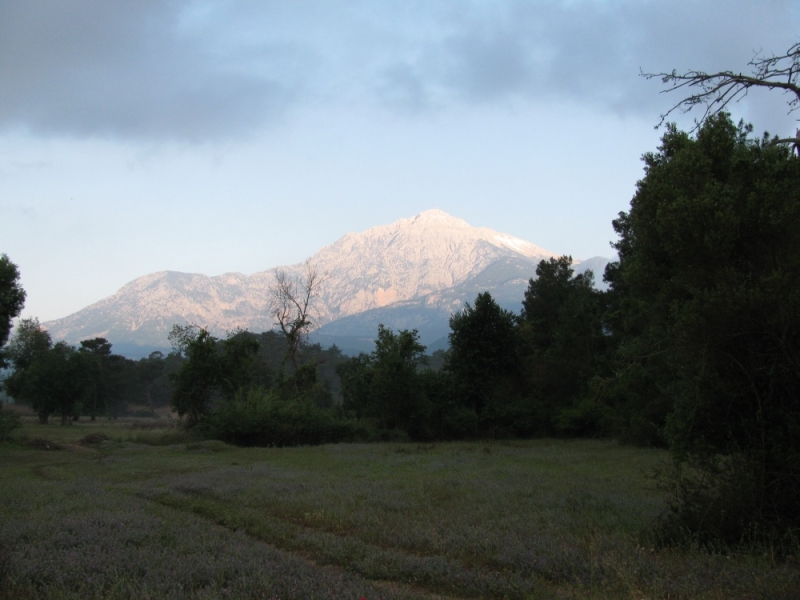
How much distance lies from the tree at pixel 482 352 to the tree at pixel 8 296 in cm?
2956

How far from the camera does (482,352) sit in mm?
44750

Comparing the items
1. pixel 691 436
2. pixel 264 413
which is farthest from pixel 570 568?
pixel 264 413

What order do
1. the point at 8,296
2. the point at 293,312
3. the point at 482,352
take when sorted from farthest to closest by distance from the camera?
1. the point at 293,312
2. the point at 482,352
3. the point at 8,296

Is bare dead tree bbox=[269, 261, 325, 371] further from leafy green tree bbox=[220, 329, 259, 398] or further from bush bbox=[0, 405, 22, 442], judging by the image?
bush bbox=[0, 405, 22, 442]

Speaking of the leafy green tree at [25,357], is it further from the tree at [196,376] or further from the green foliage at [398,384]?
the green foliage at [398,384]

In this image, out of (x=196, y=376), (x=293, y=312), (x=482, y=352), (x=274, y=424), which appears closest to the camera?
(x=274, y=424)

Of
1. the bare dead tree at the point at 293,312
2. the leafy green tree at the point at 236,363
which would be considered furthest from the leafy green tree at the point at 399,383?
the leafy green tree at the point at 236,363

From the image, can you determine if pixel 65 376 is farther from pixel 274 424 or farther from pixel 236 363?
pixel 274 424

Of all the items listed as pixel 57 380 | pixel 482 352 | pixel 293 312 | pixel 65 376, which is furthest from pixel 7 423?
pixel 482 352

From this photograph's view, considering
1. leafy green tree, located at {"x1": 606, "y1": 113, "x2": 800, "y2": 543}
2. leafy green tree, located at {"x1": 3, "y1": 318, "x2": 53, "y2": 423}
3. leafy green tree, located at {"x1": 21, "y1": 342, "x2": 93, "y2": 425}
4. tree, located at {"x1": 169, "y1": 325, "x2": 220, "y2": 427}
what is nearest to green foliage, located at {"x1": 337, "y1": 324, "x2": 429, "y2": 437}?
tree, located at {"x1": 169, "y1": 325, "x2": 220, "y2": 427}

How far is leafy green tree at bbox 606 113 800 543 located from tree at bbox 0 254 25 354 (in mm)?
31800

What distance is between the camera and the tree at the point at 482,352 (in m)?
44.4

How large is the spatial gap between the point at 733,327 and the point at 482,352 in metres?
36.6

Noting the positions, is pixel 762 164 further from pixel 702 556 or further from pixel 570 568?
pixel 570 568
